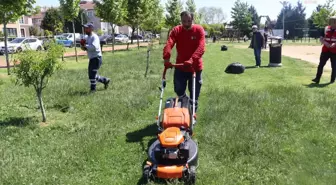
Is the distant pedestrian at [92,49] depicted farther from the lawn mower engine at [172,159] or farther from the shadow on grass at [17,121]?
the lawn mower engine at [172,159]

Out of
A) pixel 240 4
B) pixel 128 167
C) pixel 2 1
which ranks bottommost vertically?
pixel 128 167

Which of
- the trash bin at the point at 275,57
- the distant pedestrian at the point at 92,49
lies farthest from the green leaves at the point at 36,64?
the trash bin at the point at 275,57

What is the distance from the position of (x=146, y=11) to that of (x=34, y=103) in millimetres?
28645

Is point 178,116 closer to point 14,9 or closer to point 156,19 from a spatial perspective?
point 14,9

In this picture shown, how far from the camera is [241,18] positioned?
67812mm

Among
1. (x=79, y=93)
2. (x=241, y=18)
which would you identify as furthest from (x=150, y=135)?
(x=241, y=18)

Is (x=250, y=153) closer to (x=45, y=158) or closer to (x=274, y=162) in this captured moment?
(x=274, y=162)

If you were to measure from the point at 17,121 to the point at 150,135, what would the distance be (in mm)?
2932

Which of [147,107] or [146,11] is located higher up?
[146,11]

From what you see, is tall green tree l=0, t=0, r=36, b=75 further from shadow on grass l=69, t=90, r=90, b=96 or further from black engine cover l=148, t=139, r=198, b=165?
black engine cover l=148, t=139, r=198, b=165

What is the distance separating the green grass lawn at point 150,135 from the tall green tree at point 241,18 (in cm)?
5897

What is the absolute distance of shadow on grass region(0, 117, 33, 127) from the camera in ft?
23.3

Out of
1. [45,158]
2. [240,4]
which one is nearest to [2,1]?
[45,158]

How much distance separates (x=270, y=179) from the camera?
4613 millimetres
